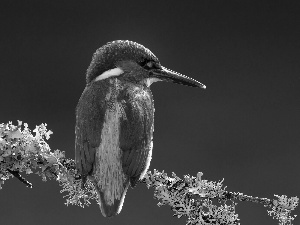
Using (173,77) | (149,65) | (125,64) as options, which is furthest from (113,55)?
(173,77)

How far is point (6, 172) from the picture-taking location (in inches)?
191

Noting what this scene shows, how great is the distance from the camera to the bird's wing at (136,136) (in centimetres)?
459

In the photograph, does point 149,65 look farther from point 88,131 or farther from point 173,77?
point 88,131

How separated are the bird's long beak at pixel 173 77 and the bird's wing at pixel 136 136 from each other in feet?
0.79

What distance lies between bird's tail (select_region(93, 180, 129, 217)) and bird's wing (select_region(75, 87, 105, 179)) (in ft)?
0.38

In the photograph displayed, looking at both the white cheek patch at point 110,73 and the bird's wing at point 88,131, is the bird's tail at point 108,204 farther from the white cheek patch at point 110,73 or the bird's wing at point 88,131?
the white cheek patch at point 110,73

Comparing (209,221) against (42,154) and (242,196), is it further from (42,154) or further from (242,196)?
(42,154)

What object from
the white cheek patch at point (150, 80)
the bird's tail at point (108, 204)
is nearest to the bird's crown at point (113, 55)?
the white cheek patch at point (150, 80)

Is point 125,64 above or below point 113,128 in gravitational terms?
above

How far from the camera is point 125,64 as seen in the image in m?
4.81

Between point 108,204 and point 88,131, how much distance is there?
392 millimetres

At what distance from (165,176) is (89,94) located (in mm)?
609

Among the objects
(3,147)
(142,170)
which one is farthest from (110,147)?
(3,147)

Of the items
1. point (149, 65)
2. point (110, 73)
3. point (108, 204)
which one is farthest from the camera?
point (149, 65)
